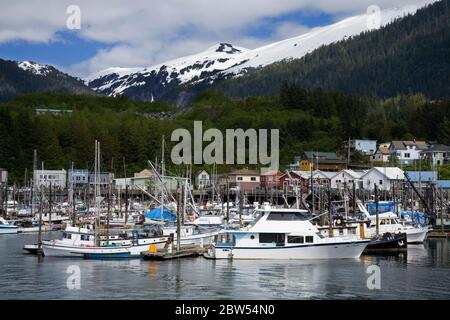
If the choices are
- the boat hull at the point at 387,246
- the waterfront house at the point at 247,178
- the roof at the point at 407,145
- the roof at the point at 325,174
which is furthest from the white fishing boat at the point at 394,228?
the roof at the point at 407,145

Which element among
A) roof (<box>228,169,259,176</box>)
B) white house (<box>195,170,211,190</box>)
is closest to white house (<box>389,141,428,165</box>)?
roof (<box>228,169,259,176</box>)

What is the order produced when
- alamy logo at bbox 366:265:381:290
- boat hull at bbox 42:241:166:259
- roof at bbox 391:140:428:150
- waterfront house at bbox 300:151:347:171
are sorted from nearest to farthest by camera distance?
alamy logo at bbox 366:265:381:290, boat hull at bbox 42:241:166:259, waterfront house at bbox 300:151:347:171, roof at bbox 391:140:428:150

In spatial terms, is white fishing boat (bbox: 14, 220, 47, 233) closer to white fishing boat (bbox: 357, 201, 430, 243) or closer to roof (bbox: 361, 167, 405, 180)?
white fishing boat (bbox: 357, 201, 430, 243)

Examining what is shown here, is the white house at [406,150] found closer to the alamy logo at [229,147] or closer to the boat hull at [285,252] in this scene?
the alamy logo at [229,147]

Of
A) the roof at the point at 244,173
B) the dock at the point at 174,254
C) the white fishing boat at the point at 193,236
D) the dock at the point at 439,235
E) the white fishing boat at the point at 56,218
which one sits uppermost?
the roof at the point at 244,173

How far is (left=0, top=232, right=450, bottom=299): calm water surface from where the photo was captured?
38.3 metres

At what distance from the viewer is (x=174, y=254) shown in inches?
2090

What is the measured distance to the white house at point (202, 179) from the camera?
477 ft

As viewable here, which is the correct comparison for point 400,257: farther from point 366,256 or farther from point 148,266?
point 148,266

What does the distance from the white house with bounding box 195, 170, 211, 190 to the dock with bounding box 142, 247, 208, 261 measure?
88888mm

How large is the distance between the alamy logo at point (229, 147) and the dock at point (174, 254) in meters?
89.0

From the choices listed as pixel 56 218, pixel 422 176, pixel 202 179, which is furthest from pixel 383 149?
pixel 56 218

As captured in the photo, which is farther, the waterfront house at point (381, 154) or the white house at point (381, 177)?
the waterfront house at point (381, 154)

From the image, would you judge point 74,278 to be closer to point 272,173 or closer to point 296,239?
point 296,239
